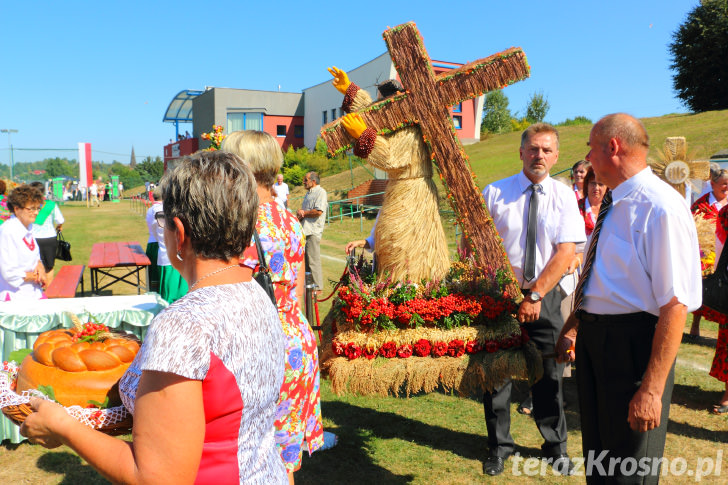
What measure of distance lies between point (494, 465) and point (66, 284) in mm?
6286

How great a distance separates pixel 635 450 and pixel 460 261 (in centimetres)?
163

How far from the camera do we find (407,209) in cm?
346

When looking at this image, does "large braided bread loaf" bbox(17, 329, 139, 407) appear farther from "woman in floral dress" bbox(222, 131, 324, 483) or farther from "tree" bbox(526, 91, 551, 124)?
"tree" bbox(526, 91, 551, 124)

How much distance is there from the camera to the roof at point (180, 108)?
4831 centimetres

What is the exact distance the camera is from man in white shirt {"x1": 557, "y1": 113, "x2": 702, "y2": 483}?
2.26 metres

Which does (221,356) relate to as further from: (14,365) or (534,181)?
(534,181)

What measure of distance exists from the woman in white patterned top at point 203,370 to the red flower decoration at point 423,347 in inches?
65.6

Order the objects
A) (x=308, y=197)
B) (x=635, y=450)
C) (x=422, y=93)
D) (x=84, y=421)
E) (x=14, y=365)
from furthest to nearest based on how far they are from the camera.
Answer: (x=308, y=197)
(x=422, y=93)
(x=635, y=450)
(x=14, y=365)
(x=84, y=421)

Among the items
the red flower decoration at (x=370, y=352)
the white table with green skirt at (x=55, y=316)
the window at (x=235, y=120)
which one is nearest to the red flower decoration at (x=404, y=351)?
the red flower decoration at (x=370, y=352)

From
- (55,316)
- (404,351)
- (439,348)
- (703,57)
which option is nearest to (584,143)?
(703,57)

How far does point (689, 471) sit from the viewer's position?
3744mm

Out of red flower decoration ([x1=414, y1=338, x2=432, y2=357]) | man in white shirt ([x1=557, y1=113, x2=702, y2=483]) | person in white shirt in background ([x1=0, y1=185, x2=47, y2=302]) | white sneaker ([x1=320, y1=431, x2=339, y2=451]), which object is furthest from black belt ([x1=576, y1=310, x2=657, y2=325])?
person in white shirt in background ([x1=0, y1=185, x2=47, y2=302])

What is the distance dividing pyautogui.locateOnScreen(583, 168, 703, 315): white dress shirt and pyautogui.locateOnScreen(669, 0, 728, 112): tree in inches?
1407

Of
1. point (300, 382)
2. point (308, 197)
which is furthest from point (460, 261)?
point (308, 197)
